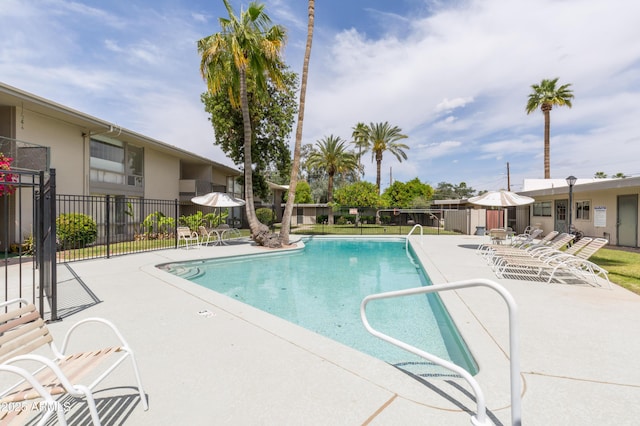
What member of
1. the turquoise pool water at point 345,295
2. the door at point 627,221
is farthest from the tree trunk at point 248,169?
the door at point 627,221

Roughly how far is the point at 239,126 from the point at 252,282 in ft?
50.6

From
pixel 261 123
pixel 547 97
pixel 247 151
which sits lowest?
pixel 247 151

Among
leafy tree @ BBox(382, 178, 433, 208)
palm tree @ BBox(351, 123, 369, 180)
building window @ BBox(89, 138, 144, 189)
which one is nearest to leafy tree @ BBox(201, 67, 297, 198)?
building window @ BBox(89, 138, 144, 189)

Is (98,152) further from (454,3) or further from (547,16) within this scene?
(547,16)

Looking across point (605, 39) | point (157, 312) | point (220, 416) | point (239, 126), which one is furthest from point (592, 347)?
point (239, 126)

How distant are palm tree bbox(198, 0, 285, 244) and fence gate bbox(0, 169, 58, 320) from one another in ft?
26.8

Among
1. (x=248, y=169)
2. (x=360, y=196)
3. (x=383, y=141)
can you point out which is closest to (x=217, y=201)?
(x=248, y=169)

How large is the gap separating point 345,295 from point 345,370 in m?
4.50

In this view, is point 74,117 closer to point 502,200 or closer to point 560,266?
point 560,266

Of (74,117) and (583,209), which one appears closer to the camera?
(74,117)

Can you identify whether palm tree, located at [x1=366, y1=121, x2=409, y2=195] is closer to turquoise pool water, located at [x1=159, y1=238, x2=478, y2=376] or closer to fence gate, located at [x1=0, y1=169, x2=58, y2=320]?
turquoise pool water, located at [x1=159, y1=238, x2=478, y2=376]

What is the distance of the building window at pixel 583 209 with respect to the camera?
17625mm

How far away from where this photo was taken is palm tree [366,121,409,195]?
3419cm

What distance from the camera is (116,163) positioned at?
1670 centimetres
